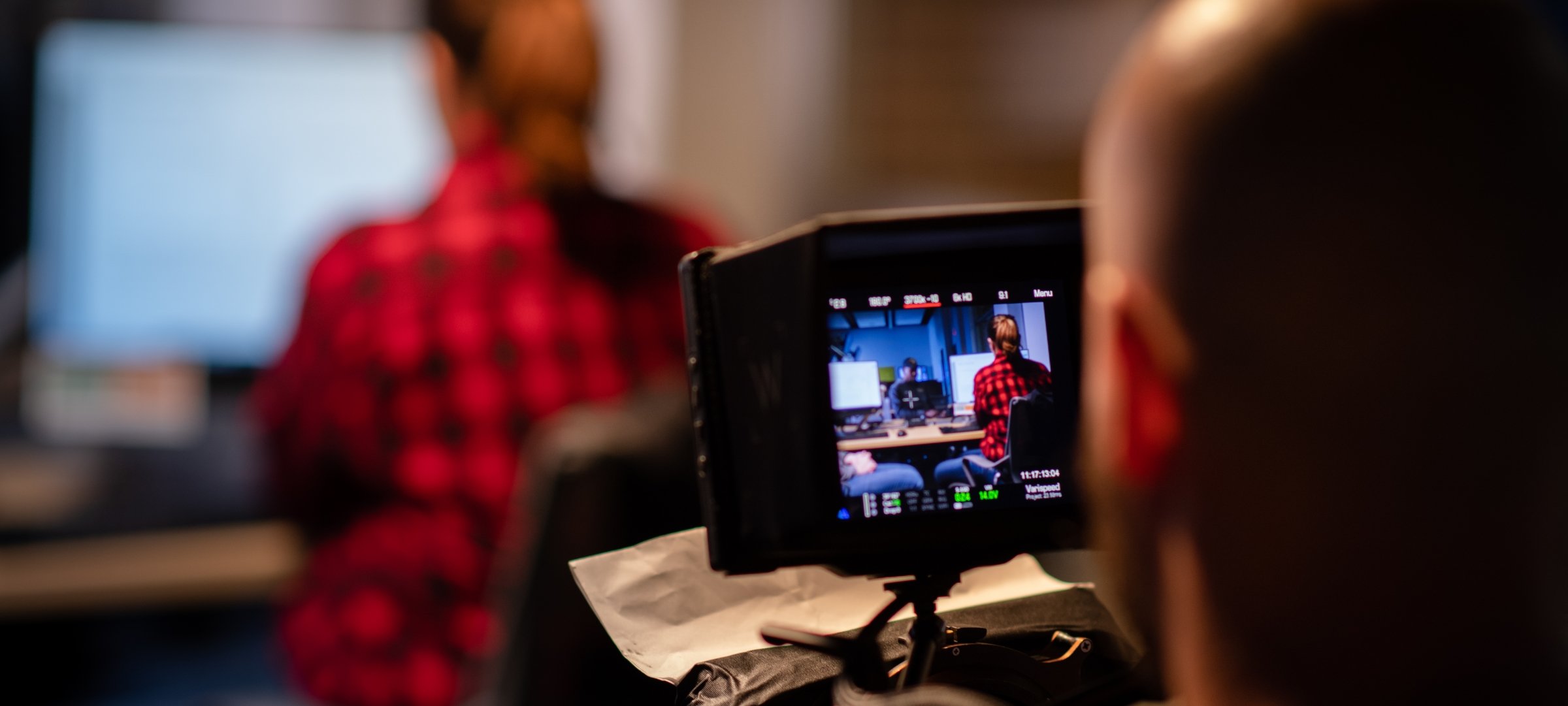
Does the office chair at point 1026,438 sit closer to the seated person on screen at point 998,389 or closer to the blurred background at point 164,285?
the seated person on screen at point 998,389

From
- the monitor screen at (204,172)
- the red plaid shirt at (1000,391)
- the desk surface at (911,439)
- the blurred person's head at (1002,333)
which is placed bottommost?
the desk surface at (911,439)

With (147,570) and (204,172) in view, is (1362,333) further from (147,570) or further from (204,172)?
(204,172)

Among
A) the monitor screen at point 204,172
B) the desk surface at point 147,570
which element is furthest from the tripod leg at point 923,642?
the monitor screen at point 204,172

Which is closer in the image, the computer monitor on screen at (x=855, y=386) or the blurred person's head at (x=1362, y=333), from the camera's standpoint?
the blurred person's head at (x=1362, y=333)

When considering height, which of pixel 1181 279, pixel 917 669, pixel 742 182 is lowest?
pixel 917 669

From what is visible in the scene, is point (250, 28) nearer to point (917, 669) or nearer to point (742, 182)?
point (742, 182)

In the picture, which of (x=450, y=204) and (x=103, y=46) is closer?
(x=450, y=204)

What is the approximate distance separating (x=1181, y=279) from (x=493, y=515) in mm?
1151

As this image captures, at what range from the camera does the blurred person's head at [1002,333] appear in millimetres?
632

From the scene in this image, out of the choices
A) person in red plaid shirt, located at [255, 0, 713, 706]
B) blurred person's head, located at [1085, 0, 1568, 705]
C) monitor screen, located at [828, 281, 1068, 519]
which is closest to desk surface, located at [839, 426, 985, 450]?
monitor screen, located at [828, 281, 1068, 519]

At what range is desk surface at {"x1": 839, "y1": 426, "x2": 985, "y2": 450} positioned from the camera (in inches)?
23.8

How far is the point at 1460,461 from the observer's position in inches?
17.1

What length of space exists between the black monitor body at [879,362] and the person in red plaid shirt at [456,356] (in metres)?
0.92

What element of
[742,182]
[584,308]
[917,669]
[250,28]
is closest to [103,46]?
[250,28]
